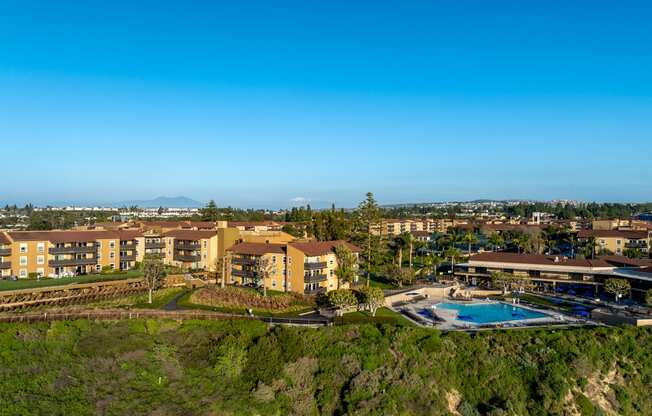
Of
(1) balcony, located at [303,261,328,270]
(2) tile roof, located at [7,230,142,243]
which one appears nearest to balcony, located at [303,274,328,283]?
(1) balcony, located at [303,261,328,270]

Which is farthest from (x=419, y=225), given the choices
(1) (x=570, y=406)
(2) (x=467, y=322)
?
(1) (x=570, y=406)

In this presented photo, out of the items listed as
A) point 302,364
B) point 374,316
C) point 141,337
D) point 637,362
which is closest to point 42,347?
point 141,337

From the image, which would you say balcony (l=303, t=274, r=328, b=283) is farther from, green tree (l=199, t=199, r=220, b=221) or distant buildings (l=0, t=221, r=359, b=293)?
green tree (l=199, t=199, r=220, b=221)

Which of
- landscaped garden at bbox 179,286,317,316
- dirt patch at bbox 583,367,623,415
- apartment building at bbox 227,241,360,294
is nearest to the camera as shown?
dirt patch at bbox 583,367,623,415

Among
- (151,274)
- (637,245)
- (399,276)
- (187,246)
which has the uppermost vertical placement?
(187,246)

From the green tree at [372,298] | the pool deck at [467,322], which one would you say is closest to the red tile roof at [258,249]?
the green tree at [372,298]

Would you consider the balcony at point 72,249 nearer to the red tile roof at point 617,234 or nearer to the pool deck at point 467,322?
the pool deck at point 467,322

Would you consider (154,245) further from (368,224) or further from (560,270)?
(560,270)
